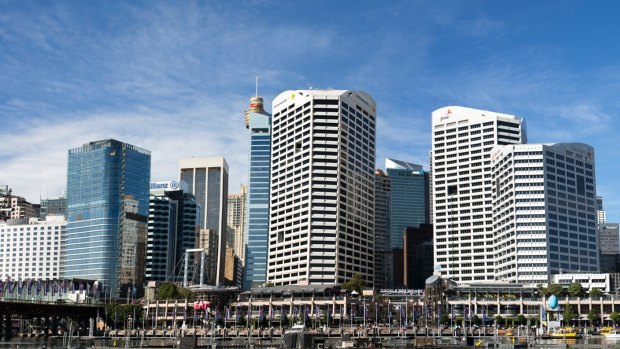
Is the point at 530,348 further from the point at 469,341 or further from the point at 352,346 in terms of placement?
the point at 352,346

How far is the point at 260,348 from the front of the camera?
164 meters

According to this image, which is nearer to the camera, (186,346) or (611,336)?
(186,346)

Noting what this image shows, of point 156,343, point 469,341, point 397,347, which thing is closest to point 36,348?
point 156,343

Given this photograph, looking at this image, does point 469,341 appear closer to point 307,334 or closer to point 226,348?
point 307,334

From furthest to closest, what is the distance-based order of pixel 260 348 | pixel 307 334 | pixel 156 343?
1. pixel 156 343
2. pixel 260 348
3. pixel 307 334

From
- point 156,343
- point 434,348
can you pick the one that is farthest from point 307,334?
point 156,343

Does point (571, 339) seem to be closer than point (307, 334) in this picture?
No

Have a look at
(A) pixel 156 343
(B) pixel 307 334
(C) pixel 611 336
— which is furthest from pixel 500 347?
(A) pixel 156 343

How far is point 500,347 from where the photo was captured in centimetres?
15350

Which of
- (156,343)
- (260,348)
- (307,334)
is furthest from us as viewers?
(156,343)

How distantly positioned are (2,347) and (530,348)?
108m

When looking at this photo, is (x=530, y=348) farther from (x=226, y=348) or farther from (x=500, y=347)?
(x=226, y=348)

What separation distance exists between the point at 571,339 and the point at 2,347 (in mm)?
131279

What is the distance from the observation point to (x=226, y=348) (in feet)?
555
